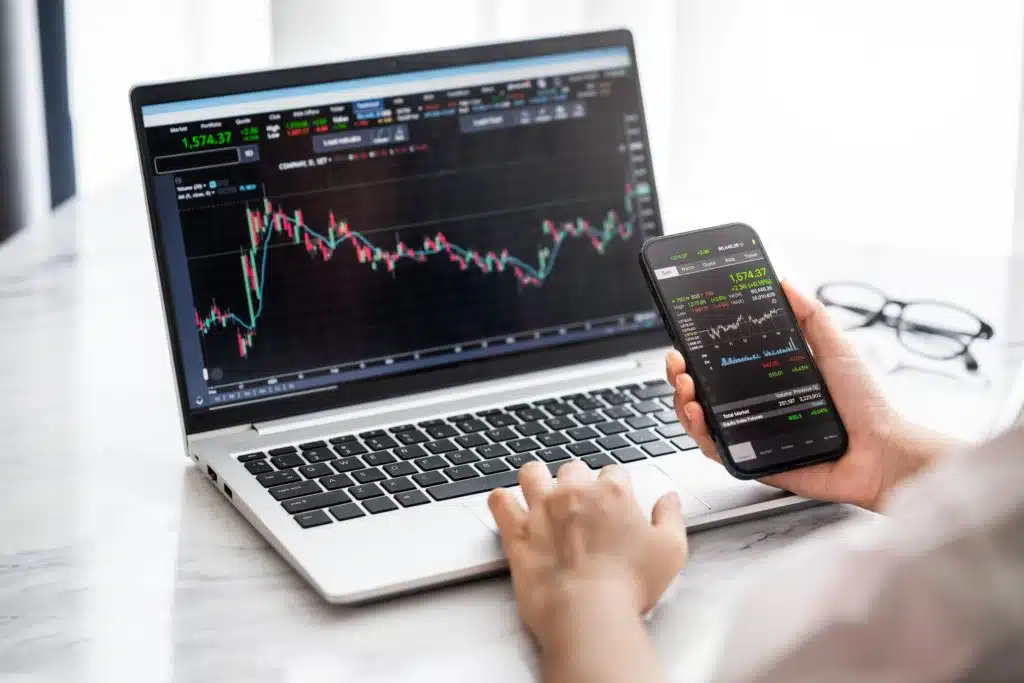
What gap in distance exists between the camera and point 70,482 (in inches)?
37.8

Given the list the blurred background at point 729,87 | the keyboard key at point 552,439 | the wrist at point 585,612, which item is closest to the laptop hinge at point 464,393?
the keyboard key at point 552,439

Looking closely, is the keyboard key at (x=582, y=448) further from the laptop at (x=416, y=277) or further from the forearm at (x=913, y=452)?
the forearm at (x=913, y=452)

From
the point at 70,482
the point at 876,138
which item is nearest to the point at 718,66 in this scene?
the point at 876,138

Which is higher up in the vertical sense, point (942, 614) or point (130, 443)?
point (942, 614)

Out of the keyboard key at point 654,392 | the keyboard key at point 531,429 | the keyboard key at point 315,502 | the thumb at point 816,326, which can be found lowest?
the keyboard key at point 654,392

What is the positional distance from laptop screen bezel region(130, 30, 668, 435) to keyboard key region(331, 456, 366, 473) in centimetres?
12

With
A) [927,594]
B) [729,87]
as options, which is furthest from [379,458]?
[729,87]

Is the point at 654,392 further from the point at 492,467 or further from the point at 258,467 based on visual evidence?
the point at 258,467

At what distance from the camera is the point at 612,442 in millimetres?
963

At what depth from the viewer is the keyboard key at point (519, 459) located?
3.05ft

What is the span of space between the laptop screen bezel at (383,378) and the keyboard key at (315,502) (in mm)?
167

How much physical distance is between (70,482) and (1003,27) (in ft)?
4.36

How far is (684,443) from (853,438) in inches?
5.1

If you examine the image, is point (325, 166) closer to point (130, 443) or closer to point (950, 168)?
point (130, 443)
